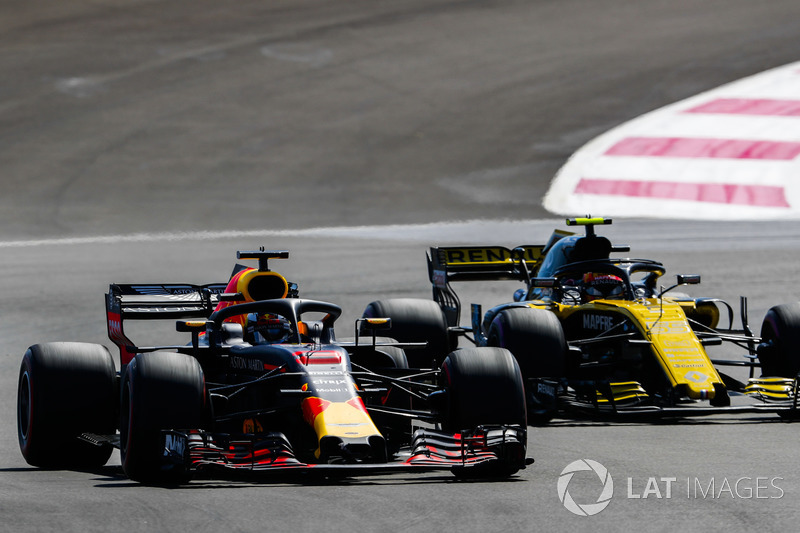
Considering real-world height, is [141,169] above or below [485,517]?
above

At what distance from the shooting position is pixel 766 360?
1219 cm

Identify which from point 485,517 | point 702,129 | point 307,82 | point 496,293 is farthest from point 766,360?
point 307,82

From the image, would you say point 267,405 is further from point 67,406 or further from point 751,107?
point 751,107

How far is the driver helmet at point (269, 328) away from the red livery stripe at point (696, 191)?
12.1 metres

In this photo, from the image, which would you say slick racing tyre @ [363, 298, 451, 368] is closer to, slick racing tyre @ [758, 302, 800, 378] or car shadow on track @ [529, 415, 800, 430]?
car shadow on track @ [529, 415, 800, 430]

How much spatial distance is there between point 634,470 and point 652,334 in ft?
10.1

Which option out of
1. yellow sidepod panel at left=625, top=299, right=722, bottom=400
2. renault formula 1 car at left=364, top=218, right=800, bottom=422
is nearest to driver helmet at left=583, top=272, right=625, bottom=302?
renault formula 1 car at left=364, top=218, right=800, bottom=422

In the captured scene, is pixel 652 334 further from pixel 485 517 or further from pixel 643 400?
pixel 485 517

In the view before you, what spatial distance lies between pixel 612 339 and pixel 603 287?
937mm

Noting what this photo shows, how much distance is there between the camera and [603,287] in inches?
503

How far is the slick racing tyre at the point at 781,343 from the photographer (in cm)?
1188
